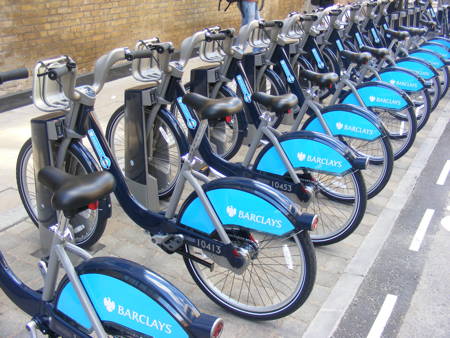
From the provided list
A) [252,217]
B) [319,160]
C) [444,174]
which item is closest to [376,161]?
[444,174]

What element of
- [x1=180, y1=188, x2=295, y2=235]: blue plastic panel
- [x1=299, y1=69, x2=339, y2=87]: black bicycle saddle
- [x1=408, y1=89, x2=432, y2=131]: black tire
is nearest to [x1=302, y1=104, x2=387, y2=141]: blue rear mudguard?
[x1=299, y1=69, x2=339, y2=87]: black bicycle saddle

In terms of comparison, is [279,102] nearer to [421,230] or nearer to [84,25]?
[421,230]

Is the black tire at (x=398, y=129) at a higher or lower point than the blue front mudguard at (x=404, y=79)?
lower

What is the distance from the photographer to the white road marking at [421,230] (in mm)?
3656

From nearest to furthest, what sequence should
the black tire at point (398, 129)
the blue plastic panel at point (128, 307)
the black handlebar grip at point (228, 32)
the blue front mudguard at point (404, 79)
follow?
the blue plastic panel at point (128, 307)
the black handlebar grip at point (228, 32)
the black tire at point (398, 129)
the blue front mudguard at point (404, 79)

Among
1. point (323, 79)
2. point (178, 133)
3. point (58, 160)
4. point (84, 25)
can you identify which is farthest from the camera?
point (84, 25)

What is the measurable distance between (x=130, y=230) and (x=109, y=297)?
1795 mm

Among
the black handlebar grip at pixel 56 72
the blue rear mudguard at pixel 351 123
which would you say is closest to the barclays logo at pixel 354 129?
the blue rear mudguard at pixel 351 123

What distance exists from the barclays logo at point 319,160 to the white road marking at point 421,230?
921 millimetres

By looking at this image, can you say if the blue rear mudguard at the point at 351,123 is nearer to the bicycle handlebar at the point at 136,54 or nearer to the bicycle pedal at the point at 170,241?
the bicycle handlebar at the point at 136,54

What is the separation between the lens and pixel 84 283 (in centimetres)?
191

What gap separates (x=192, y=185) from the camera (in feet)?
8.70

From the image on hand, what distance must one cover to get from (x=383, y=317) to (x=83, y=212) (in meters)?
1.96

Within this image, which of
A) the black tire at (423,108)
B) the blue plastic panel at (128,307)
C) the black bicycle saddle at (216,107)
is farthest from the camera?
the black tire at (423,108)
